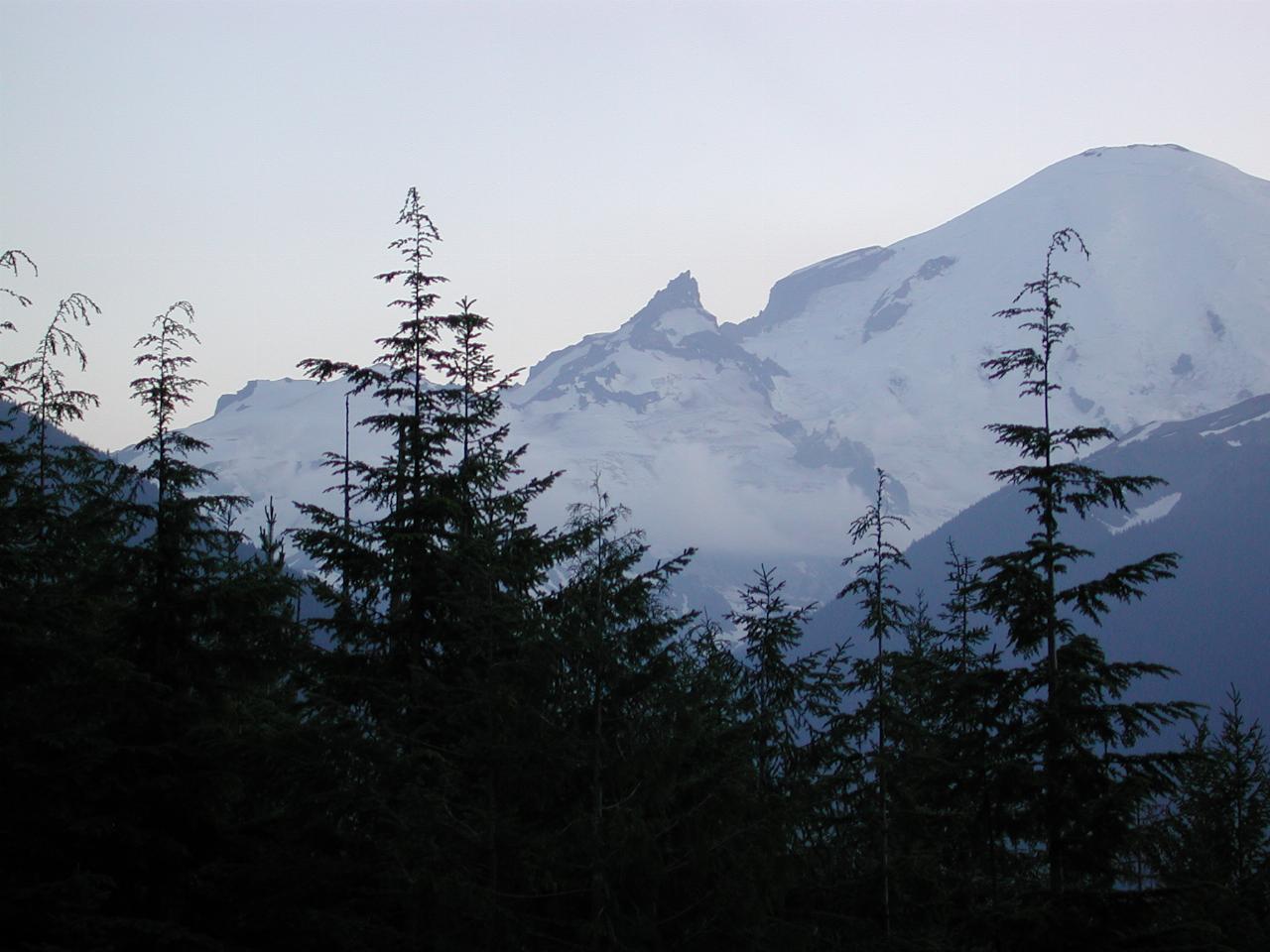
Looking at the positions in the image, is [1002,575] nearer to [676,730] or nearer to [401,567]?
[676,730]

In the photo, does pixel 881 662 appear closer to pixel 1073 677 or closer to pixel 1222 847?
pixel 1073 677

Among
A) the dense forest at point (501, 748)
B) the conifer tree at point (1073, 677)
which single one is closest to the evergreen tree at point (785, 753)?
the dense forest at point (501, 748)

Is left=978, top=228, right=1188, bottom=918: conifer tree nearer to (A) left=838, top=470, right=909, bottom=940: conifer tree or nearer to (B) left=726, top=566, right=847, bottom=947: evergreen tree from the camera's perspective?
(A) left=838, top=470, right=909, bottom=940: conifer tree

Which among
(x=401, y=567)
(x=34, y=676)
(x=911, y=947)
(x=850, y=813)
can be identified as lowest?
(x=911, y=947)

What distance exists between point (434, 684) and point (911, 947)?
24.1 ft

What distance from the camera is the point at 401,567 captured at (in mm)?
21828

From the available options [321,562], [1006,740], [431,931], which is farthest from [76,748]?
[1006,740]

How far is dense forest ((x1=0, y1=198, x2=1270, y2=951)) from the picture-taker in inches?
653

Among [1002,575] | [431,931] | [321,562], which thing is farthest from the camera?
[321,562]

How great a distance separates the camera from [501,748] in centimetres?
1691

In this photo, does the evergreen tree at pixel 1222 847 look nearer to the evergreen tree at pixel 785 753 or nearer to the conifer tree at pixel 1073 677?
the conifer tree at pixel 1073 677

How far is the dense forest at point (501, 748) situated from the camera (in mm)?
16578

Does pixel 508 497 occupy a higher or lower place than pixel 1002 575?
higher

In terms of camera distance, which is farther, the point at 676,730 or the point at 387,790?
the point at 387,790
